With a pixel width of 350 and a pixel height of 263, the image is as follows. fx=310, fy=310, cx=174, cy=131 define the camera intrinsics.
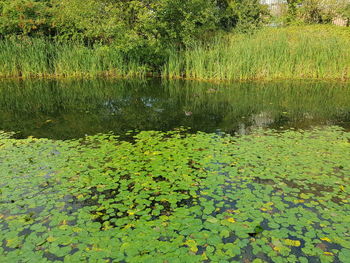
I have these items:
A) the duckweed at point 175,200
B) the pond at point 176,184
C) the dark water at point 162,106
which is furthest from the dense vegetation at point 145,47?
the duckweed at point 175,200

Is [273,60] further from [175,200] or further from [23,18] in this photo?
[23,18]

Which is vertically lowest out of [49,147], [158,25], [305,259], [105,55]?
[305,259]

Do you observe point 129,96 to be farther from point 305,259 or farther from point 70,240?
point 305,259

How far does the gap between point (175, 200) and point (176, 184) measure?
1.32 feet


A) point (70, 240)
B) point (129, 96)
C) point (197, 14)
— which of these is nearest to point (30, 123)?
point (129, 96)

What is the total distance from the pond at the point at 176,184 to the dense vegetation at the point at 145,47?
11.3ft

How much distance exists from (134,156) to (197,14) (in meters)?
9.39

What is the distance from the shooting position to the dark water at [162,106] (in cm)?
691

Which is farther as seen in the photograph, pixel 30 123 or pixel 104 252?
pixel 30 123

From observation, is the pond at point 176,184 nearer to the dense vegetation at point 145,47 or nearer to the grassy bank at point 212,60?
the grassy bank at point 212,60

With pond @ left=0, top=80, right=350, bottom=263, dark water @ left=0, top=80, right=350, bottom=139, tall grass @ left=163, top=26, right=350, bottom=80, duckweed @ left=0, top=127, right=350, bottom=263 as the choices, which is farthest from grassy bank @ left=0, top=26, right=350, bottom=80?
duckweed @ left=0, top=127, right=350, bottom=263

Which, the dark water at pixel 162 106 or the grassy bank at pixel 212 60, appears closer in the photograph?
the dark water at pixel 162 106

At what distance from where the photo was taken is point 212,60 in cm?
1127

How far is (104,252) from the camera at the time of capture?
2977 millimetres
